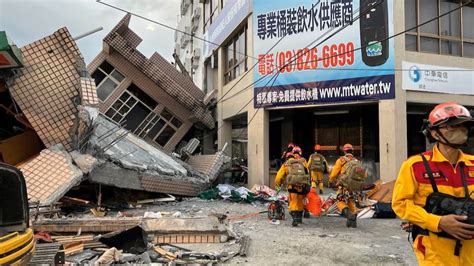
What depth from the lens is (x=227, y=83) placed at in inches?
744

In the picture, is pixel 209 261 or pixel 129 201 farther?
pixel 129 201

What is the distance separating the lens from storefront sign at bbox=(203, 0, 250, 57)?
15711 mm

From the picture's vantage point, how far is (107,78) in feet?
61.4

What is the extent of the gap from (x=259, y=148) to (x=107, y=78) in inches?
332

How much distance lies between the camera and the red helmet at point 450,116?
2670 millimetres

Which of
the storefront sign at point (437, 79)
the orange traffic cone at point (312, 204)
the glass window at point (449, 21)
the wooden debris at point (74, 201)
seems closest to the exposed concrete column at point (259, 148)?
the storefront sign at point (437, 79)

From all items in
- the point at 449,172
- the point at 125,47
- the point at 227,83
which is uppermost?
the point at 125,47

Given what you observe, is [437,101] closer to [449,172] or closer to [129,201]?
[129,201]

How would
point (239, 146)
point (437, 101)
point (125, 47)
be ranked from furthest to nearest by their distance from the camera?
point (239, 146)
point (125, 47)
point (437, 101)

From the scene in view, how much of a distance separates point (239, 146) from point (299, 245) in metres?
15.1

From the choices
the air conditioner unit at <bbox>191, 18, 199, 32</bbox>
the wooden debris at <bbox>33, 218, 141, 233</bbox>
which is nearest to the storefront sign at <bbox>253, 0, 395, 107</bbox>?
the wooden debris at <bbox>33, 218, 141, 233</bbox>

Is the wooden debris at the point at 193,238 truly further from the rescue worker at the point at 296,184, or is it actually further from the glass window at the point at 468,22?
the glass window at the point at 468,22

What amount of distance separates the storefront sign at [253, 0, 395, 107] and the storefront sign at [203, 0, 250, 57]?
113 cm

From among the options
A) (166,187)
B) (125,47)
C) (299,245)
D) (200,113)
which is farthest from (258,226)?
(125,47)
